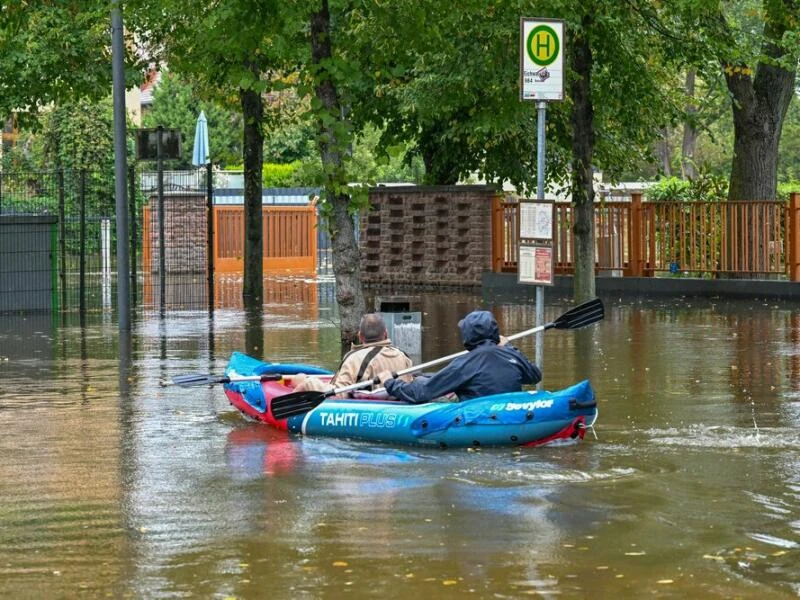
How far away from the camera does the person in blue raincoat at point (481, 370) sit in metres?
12.2

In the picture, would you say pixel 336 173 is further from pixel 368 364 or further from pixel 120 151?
pixel 368 364

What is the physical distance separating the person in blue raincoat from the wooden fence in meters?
16.9

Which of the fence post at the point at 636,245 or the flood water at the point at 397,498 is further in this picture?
the fence post at the point at 636,245

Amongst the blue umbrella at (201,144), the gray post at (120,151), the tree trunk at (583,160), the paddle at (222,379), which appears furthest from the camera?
the blue umbrella at (201,144)

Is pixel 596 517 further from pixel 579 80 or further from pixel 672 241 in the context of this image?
pixel 672 241

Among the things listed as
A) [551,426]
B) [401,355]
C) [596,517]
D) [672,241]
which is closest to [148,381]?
[401,355]

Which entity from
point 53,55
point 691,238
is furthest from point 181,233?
point 691,238

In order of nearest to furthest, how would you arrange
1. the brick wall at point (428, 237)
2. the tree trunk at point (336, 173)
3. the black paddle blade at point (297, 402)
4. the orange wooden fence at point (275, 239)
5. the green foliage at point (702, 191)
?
1. the black paddle blade at point (297, 402)
2. the tree trunk at point (336, 173)
3. the green foliage at point (702, 191)
4. the brick wall at point (428, 237)
5. the orange wooden fence at point (275, 239)

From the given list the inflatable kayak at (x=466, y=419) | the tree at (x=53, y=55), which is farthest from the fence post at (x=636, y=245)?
the inflatable kayak at (x=466, y=419)

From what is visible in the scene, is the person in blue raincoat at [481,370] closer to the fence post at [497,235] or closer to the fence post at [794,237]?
the fence post at [794,237]

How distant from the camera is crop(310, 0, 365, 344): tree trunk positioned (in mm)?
17938

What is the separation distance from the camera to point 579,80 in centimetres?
2506

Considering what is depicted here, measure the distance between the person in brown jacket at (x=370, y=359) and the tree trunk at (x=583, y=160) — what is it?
11814 mm

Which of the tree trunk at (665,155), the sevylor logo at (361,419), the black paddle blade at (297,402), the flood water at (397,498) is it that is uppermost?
the tree trunk at (665,155)
